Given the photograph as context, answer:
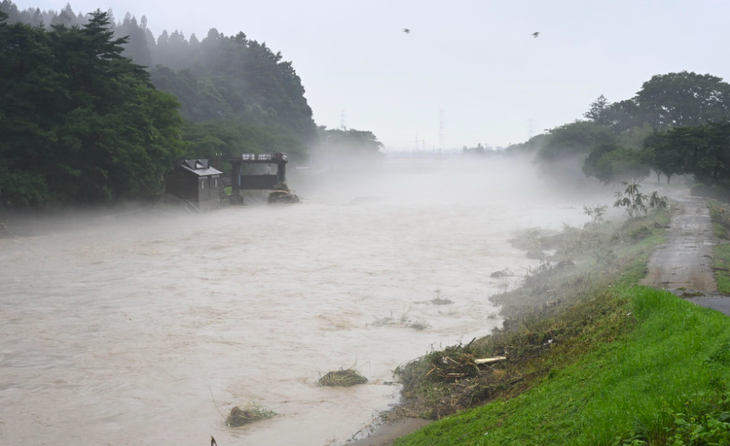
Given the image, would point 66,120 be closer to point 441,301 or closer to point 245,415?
point 441,301

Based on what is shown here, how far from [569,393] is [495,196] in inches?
3105

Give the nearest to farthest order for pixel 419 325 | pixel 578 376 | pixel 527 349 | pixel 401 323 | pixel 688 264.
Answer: pixel 578 376, pixel 527 349, pixel 419 325, pixel 688 264, pixel 401 323

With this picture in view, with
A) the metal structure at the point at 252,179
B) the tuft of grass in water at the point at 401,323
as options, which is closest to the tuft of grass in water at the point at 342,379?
the tuft of grass in water at the point at 401,323

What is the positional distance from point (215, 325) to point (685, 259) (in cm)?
1611

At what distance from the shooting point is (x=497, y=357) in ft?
42.1

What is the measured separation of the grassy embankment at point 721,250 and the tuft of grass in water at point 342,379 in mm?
9206

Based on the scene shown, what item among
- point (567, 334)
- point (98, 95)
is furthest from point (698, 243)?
point (98, 95)

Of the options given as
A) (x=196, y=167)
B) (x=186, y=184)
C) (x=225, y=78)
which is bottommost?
(x=186, y=184)

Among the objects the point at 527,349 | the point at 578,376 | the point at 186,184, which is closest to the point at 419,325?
the point at 527,349

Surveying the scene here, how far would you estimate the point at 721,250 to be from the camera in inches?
890

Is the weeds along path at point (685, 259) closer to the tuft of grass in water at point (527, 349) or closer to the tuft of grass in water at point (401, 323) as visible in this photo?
the tuft of grass in water at point (527, 349)

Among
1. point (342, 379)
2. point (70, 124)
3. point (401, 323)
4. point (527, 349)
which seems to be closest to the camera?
point (527, 349)

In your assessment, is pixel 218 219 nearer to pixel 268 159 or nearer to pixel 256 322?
pixel 268 159

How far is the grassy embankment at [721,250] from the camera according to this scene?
16188 millimetres
